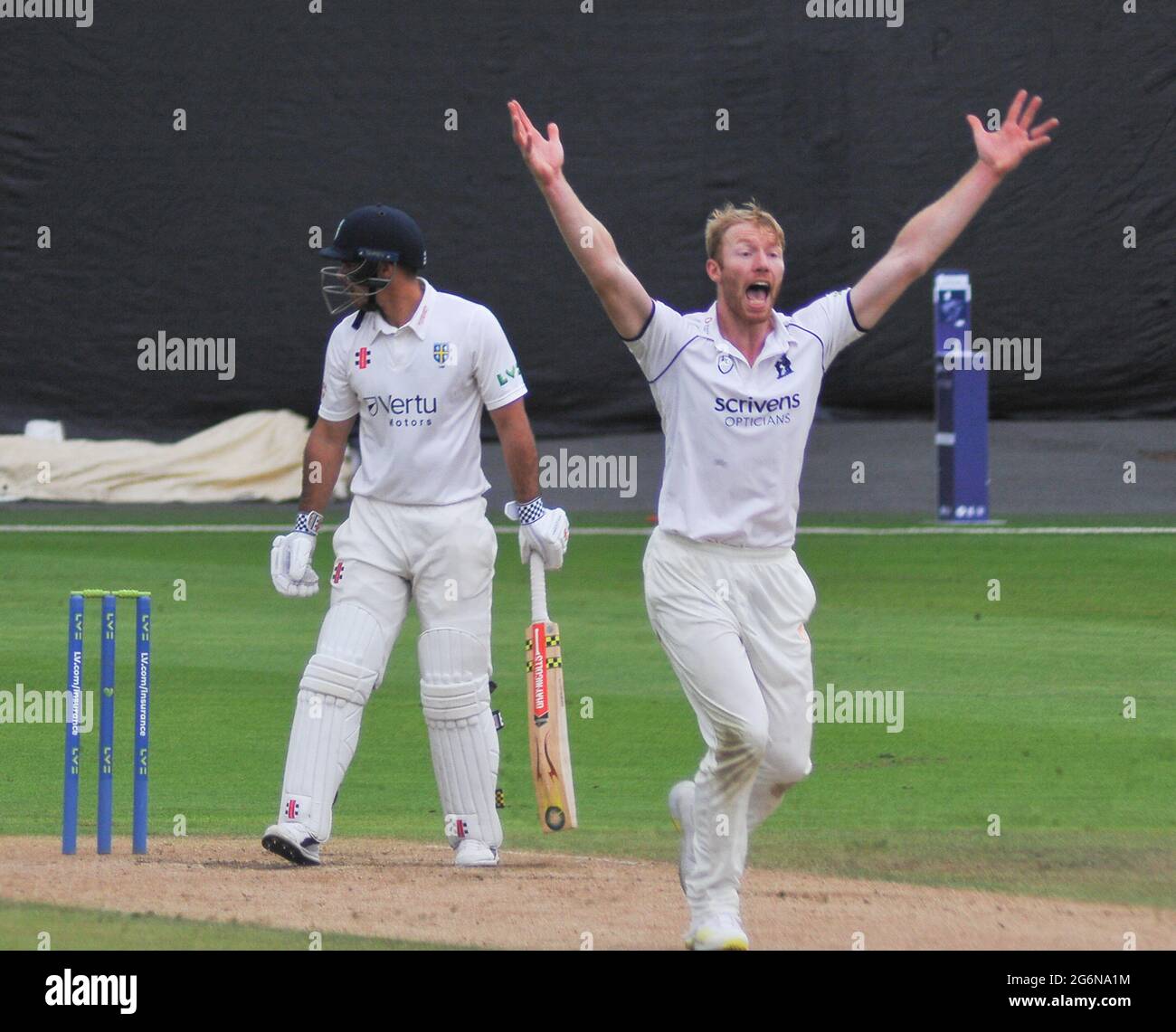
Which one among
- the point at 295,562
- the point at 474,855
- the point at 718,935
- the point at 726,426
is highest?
the point at 726,426

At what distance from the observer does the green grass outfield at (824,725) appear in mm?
7992

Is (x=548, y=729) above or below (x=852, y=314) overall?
below

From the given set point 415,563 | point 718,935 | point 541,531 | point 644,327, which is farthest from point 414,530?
point 718,935

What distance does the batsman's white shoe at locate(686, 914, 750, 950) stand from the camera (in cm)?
584

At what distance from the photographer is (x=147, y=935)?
6031 millimetres

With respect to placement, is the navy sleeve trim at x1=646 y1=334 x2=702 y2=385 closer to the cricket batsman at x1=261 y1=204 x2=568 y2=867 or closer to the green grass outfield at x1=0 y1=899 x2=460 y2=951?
the cricket batsman at x1=261 y1=204 x2=568 y2=867

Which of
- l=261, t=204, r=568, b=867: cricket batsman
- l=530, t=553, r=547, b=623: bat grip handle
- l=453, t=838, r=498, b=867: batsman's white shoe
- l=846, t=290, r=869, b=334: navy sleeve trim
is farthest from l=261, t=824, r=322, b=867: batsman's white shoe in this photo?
l=846, t=290, r=869, b=334: navy sleeve trim

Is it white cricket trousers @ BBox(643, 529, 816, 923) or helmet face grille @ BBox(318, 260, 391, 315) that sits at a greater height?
helmet face grille @ BBox(318, 260, 391, 315)

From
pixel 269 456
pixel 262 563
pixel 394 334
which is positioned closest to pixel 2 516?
pixel 269 456

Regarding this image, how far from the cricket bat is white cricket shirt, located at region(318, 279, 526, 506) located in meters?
0.51

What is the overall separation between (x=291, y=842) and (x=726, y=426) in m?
2.18

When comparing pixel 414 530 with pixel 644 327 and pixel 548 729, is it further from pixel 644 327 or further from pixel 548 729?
pixel 644 327

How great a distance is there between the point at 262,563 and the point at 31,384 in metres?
7.34

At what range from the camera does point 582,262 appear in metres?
5.97
